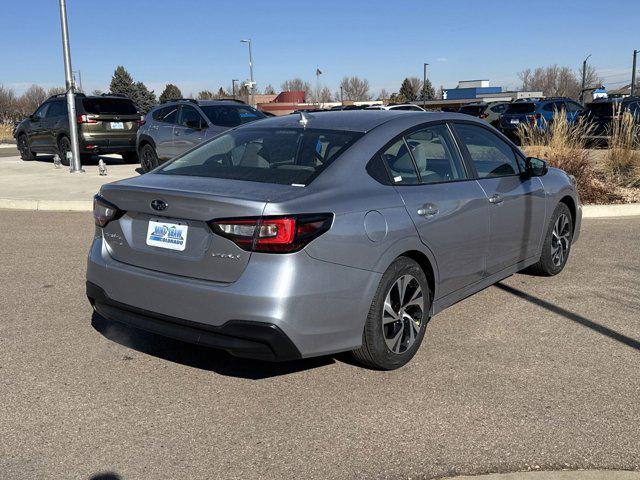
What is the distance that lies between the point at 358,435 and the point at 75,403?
1.62 meters

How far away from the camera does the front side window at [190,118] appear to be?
13.4 metres

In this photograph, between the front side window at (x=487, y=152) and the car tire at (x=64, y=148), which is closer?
the front side window at (x=487, y=152)

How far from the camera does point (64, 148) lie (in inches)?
696

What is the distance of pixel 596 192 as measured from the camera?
431 inches

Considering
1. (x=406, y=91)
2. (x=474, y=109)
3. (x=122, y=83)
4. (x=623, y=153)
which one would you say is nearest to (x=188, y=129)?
(x=623, y=153)

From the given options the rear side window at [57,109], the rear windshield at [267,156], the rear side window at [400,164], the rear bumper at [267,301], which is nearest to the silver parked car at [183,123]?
the rear side window at [57,109]

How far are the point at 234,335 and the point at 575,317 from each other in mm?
3041

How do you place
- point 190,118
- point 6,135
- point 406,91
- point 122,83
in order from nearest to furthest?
point 190,118 < point 6,135 < point 122,83 < point 406,91

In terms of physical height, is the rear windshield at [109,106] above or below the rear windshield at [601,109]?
above

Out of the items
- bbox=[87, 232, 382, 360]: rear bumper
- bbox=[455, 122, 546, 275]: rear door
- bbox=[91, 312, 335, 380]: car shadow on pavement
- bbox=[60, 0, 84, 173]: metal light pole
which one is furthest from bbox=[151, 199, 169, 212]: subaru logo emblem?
bbox=[60, 0, 84, 173]: metal light pole

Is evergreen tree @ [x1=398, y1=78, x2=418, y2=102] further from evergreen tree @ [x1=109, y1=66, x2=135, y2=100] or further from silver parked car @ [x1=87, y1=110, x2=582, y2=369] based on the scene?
silver parked car @ [x1=87, y1=110, x2=582, y2=369]

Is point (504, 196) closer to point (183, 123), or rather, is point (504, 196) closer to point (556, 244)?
point (556, 244)

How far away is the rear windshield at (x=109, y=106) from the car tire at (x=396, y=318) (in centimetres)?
1428

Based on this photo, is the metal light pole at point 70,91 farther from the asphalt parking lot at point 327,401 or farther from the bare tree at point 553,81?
the bare tree at point 553,81
